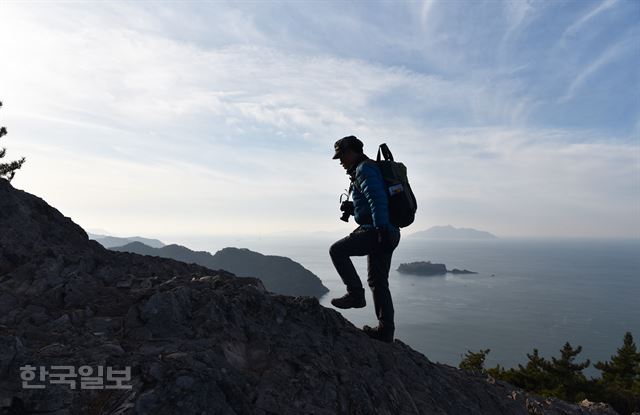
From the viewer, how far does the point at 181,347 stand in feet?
16.6

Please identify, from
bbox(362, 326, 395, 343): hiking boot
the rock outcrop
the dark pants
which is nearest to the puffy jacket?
the dark pants

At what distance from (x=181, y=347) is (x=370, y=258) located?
12.2ft

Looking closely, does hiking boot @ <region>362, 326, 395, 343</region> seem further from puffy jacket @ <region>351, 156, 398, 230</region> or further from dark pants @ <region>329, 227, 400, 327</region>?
puffy jacket @ <region>351, 156, 398, 230</region>

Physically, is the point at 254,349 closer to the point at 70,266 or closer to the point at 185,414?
the point at 185,414

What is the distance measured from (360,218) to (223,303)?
2.97m

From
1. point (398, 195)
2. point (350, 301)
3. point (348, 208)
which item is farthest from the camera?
point (348, 208)

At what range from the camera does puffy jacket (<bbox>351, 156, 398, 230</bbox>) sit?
6488 millimetres

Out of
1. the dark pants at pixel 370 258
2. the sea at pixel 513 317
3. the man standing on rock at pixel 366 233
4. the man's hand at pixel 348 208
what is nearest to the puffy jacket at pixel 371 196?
the man standing on rock at pixel 366 233

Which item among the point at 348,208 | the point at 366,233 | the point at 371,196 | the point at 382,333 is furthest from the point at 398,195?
the point at 382,333

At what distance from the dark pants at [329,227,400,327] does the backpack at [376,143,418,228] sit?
32 cm

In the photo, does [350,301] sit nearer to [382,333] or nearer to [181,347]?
[382,333]

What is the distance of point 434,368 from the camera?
333 inches

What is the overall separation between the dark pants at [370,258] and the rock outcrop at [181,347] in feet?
2.92

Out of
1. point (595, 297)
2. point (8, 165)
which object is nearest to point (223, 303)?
point (8, 165)
